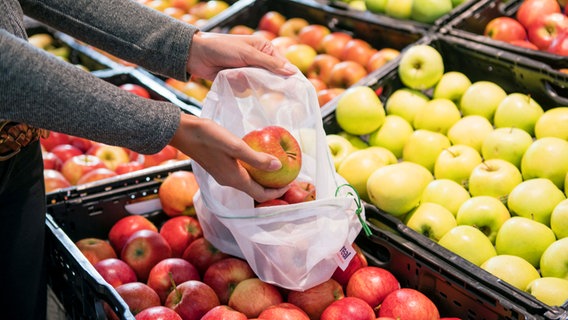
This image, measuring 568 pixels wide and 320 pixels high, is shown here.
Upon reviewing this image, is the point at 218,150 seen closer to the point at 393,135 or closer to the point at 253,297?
the point at 253,297

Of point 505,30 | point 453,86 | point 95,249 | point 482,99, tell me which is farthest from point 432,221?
point 505,30

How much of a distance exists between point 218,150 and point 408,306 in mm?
681

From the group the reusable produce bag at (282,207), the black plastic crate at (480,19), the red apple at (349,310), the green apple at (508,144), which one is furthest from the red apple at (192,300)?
the black plastic crate at (480,19)

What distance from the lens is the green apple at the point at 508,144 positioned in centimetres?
231

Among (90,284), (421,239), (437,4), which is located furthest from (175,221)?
(437,4)

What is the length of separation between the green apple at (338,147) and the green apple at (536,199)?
2.05 ft

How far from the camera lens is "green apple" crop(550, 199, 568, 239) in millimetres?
1969

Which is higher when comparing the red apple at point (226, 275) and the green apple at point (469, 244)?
the green apple at point (469, 244)

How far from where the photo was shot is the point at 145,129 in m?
1.41

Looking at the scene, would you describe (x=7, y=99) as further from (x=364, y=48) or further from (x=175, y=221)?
(x=364, y=48)

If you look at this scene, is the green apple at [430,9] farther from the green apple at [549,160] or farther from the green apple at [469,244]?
the green apple at [469,244]

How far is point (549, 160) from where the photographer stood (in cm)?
217

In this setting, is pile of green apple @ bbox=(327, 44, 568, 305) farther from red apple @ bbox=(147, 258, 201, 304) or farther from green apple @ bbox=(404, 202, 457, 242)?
red apple @ bbox=(147, 258, 201, 304)

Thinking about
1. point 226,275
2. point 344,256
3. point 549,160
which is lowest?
point 226,275
